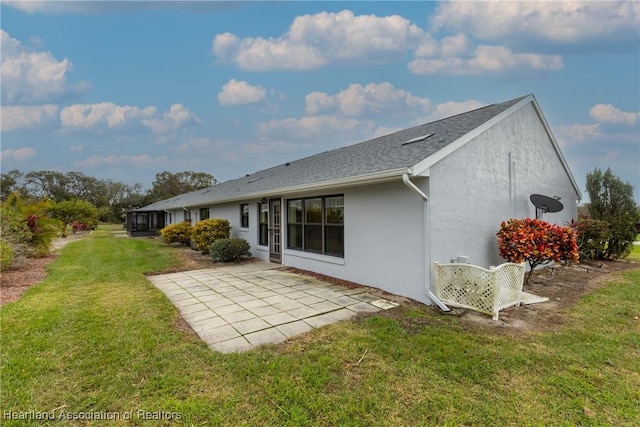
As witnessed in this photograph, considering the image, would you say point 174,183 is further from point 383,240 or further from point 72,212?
point 383,240

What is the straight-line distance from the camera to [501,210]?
273 inches

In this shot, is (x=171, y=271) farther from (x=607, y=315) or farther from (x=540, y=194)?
(x=540, y=194)

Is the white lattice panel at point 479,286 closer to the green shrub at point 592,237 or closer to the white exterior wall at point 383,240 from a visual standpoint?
the white exterior wall at point 383,240

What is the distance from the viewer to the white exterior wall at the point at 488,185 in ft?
18.4

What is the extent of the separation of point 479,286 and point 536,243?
2099mm

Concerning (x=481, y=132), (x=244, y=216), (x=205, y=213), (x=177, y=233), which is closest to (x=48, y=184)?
(x=177, y=233)

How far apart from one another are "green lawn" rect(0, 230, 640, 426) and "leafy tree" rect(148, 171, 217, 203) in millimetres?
52801

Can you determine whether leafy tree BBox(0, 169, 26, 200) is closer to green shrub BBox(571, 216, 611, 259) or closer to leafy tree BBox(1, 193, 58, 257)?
leafy tree BBox(1, 193, 58, 257)

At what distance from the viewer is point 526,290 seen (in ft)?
20.7

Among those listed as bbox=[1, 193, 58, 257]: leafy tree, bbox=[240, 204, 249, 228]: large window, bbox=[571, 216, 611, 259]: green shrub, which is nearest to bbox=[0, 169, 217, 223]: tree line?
bbox=[1, 193, 58, 257]: leafy tree

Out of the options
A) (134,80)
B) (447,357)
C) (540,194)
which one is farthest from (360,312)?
(134,80)

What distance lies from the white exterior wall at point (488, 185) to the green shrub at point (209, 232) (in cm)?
928

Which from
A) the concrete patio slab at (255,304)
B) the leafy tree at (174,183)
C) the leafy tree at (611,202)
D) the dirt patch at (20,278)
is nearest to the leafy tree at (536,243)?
the concrete patio slab at (255,304)

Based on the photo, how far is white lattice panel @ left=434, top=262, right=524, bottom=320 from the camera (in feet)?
15.2
